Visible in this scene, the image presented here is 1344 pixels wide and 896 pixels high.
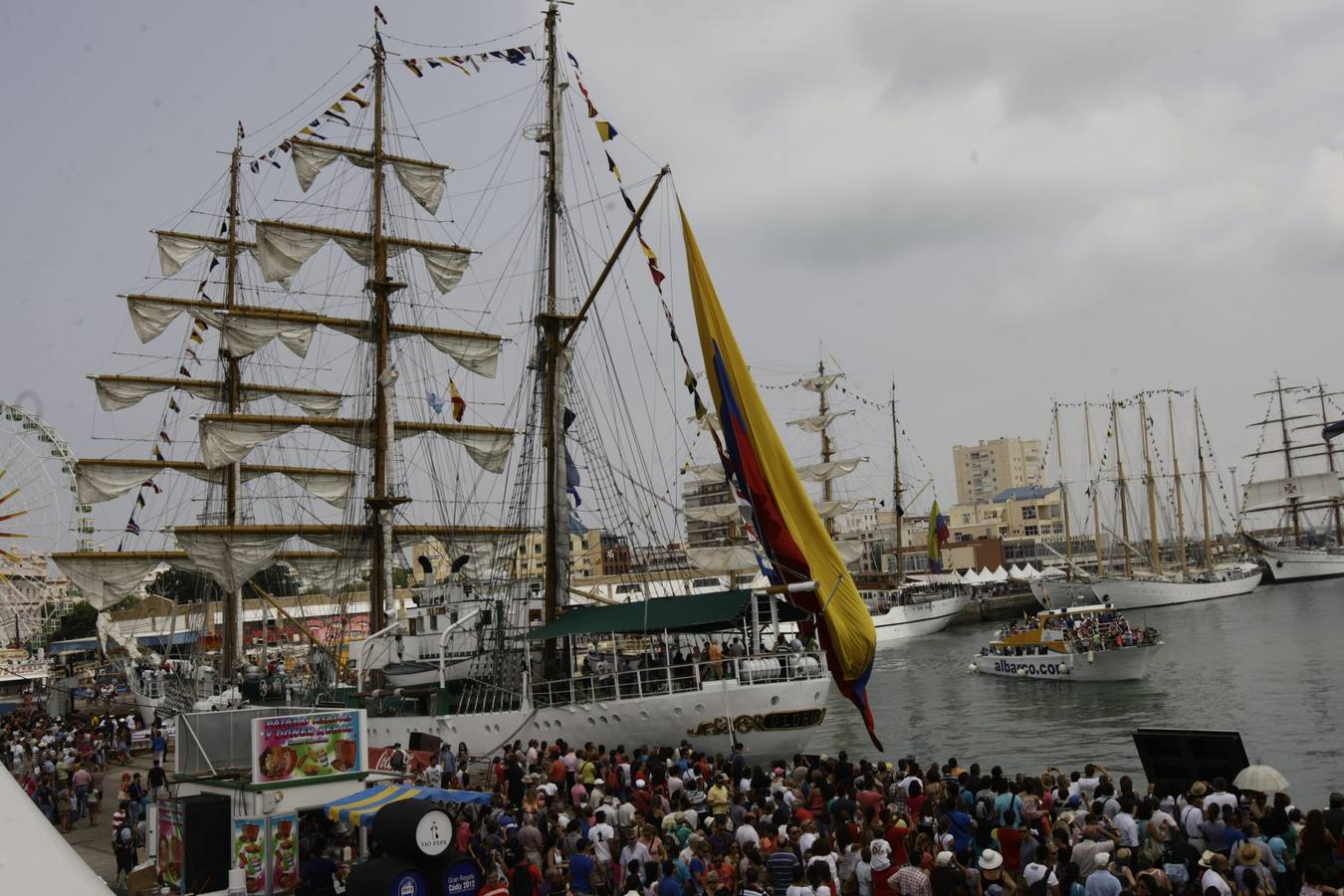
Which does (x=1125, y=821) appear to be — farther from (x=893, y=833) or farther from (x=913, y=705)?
(x=913, y=705)

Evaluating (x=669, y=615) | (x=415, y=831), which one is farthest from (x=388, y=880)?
(x=669, y=615)

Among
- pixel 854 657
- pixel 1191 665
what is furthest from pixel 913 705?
pixel 854 657

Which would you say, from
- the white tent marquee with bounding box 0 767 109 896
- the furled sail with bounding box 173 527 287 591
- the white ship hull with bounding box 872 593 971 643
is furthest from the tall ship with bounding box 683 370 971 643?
the white tent marquee with bounding box 0 767 109 896

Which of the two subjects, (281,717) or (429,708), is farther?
(429,708)

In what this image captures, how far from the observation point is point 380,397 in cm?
4097

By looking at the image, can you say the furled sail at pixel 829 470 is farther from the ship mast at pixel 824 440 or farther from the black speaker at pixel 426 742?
the black speaker at pixel 426 742

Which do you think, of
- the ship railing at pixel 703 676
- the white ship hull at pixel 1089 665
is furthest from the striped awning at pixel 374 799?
the white ship hull at pixel 1089 665

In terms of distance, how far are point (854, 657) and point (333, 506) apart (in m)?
36.4

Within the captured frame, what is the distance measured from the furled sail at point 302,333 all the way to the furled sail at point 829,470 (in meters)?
43.4

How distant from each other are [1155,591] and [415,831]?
325ft

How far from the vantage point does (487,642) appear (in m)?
31.8

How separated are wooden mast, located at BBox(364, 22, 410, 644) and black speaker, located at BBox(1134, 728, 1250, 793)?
2740 centimetres

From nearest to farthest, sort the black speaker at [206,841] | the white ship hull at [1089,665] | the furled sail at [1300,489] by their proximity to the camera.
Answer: the black speaker at [206,841], the white ship hull at [1089,665], the furled sail at [1300,489]

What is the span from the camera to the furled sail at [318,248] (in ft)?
148
